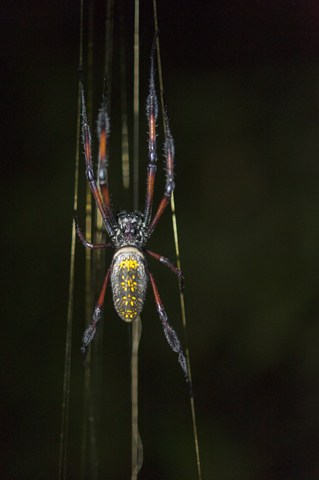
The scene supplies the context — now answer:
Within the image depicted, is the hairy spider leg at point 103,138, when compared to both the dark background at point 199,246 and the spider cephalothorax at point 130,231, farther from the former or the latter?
the dark background at point 199,246

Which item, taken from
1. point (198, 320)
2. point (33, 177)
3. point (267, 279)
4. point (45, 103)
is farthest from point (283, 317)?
point (45, 103)

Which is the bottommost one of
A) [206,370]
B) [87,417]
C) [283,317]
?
[87,417]

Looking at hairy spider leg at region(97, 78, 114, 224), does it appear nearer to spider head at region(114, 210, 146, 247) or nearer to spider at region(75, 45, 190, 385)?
spider at region(75, 45, 190, 385)

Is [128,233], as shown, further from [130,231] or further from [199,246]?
[199,246]

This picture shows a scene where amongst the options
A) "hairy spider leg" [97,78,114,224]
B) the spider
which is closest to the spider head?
the spider

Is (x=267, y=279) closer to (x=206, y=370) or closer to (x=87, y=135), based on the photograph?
(x=206, y=370)

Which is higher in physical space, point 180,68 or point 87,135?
point 180,68

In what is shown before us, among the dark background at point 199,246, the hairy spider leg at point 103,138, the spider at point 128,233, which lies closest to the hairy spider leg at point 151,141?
the spider at point 128,233

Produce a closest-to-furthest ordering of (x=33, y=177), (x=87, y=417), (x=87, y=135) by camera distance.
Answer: (x=87, y=135)
(x=87, y=417)
(x=33, y=177)

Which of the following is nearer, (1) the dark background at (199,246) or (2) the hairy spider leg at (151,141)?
(2) the hairy spider leg at (151,141)
